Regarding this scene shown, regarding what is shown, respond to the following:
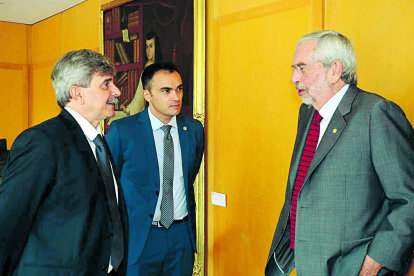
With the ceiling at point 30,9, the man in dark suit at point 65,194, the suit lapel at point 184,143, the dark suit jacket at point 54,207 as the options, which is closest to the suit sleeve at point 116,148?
the suit lapel at point 184,143

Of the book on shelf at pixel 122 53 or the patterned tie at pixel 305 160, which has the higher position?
the book on shelf at pixel 122 53

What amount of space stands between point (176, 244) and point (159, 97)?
1003 millimetres

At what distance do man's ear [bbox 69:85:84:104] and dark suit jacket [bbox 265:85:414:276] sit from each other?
1.09 metres

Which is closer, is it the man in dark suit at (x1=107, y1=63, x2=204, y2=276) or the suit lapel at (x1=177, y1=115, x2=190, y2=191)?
the man in dark suit at (x1=107, y1=63, x2=204, y2=276)

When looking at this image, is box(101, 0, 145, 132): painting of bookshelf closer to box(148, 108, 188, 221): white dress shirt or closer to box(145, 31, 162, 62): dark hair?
box(145, 31, 162, 62): dark hair

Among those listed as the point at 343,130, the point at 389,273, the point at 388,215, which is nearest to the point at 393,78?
the point at 343,130

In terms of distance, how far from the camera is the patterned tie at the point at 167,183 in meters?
2.65

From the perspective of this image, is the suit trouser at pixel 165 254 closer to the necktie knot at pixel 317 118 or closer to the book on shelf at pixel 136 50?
the necktie knot at pixel 317 118

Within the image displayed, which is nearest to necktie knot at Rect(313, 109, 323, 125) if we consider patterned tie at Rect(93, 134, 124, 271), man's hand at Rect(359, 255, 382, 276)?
man's hand at Rect(359, 255, 382, 276)

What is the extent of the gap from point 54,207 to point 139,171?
1080mm

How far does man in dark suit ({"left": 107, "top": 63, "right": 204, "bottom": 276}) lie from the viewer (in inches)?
102

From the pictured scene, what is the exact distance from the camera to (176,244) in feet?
8.79

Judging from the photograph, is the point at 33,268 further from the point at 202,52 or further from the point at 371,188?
the point at 202,52

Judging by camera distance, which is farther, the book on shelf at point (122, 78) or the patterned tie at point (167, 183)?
the book on shelf at point (122, 78)
